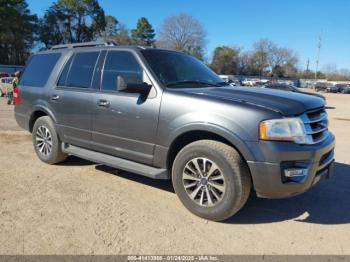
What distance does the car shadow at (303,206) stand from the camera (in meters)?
4.21

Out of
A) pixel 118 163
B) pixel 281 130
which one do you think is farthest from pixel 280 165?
pixel 118 163

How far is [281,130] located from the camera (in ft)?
12.0

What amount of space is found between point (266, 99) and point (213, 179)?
A: 1063 millimetres

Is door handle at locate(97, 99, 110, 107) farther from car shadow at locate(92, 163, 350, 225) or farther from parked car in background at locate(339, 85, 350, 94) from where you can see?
parked car in background at locate(339, 85, 350, 94)

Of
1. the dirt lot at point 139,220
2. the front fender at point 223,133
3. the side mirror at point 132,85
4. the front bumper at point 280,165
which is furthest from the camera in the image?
the side mirror at point 132,85

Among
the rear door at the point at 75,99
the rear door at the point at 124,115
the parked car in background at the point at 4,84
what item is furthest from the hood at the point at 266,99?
the parked car in background at the point at 4,84

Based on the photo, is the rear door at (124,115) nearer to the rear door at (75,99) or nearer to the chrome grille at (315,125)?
the rear door at (75,99)

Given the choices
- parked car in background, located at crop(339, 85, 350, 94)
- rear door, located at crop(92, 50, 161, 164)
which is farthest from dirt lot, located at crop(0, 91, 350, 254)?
parked car in background, located at crop(339, 85, 350, 94)

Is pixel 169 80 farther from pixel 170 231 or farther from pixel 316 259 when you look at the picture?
pixel 316 259

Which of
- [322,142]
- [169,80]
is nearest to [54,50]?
[169,80]

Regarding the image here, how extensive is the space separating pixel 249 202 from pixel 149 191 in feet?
4.42

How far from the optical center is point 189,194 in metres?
4.22

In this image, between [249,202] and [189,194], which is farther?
[249,202]

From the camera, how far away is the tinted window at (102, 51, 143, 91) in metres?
4.81
